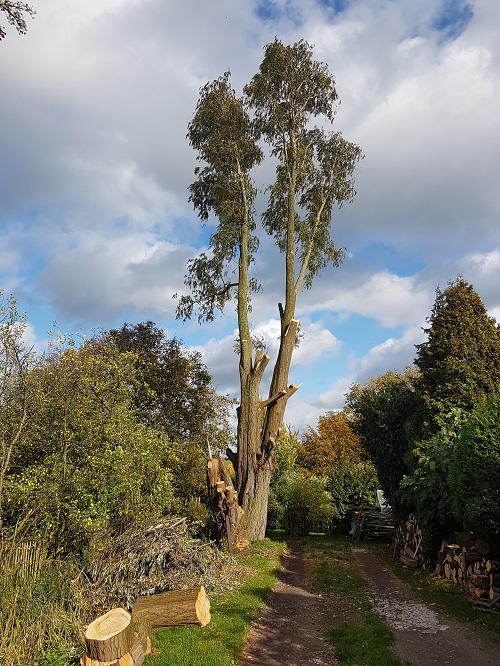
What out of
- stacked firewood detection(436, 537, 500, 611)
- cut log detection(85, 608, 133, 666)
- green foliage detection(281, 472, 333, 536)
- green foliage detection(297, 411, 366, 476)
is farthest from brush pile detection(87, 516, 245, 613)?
green foliage detection(297, 411, 366, 476)

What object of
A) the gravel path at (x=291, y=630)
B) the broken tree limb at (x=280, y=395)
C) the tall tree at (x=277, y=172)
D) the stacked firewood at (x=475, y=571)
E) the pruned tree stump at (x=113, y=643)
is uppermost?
the tall tree at (x=277, y=172)

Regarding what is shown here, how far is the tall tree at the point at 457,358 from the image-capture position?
14125mm

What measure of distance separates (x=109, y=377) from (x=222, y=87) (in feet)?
47.0

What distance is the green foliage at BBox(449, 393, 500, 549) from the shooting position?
957cm

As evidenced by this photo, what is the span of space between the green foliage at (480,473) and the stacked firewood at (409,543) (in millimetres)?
4252

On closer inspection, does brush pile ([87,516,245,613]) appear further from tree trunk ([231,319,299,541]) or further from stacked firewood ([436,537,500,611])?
tree trunk ([231,319,299,541])

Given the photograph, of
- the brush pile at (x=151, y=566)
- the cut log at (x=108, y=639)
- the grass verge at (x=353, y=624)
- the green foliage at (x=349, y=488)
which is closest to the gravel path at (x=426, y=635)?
the grass verge at (x=353, y=624)

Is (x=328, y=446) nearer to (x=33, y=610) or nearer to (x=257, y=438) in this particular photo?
(x=257, y=438)

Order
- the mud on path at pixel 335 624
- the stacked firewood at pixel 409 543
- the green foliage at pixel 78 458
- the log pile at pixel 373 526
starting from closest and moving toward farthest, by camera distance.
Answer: the mud on path at pixel 335 624, the green foliage at pixel 78 458, the stacked firewood at pixel 409 543, the log pile at pixel 373 526

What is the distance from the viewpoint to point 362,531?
23812 millimetres

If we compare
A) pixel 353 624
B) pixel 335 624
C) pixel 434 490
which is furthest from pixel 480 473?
pixel 335 624

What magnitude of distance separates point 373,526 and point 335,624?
15.3 m

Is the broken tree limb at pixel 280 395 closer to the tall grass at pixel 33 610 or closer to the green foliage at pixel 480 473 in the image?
the green foliage at pixel 480 473

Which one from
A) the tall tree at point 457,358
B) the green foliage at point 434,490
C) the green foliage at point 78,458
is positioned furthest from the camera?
the tall tree at point 457,358
